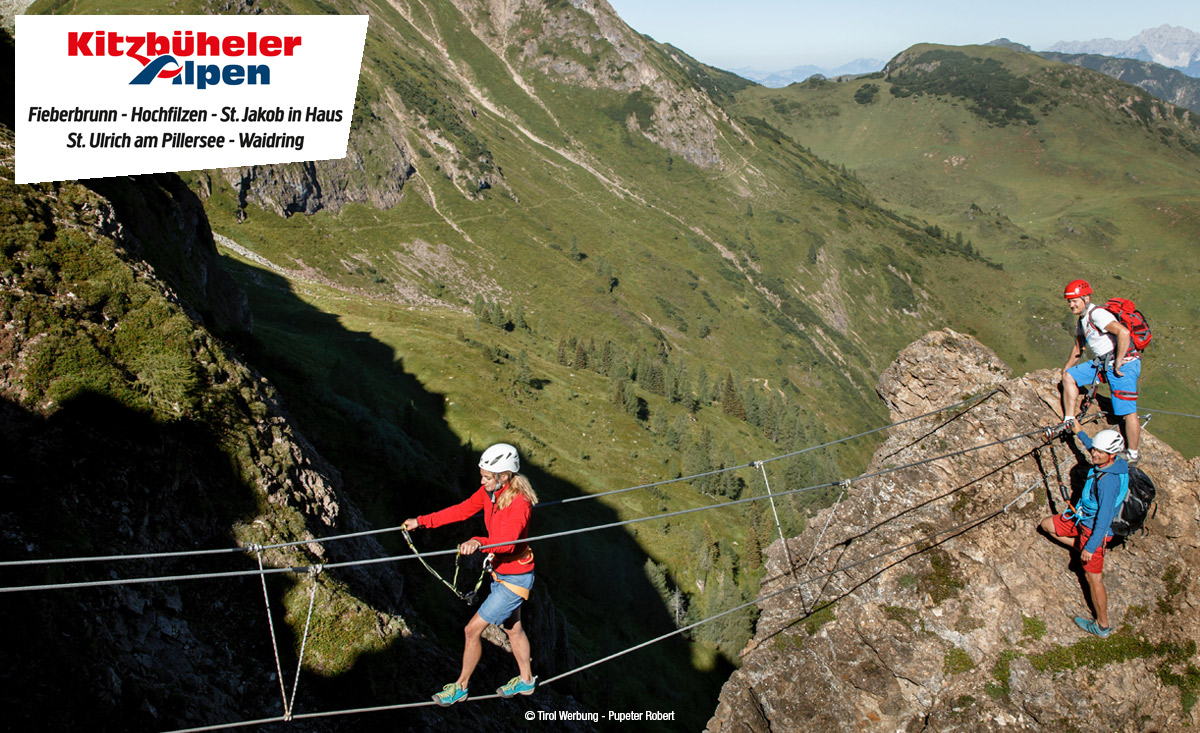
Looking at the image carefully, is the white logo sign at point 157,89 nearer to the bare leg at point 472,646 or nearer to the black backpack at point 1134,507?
the bare leg at point 472,646

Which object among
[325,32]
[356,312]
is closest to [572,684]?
[325,32]

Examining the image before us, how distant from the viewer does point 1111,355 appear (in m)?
13.2

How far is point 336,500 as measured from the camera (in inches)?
642

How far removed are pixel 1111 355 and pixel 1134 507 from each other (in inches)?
127

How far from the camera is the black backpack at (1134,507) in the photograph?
40.6 ft

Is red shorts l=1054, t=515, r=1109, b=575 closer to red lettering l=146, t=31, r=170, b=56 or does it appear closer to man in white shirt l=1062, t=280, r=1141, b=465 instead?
man in white shirt l=1062, t=280, r=1141, b=465

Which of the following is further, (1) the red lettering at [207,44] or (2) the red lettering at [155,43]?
(1) the red lettering at [207,44]

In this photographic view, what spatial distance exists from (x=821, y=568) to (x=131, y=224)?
79.1 feet

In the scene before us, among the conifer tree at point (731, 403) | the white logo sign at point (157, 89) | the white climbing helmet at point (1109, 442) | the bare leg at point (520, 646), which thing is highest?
the white logo sign at point (157, 89)

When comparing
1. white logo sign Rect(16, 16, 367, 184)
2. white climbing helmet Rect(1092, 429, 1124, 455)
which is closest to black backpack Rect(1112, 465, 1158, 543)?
white climbing helmet Rect(1092, 429, 1124, 455)

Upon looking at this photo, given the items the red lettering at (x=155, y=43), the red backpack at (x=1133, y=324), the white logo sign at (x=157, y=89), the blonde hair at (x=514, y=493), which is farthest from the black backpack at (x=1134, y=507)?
the red lettering at (x=155, y=43)

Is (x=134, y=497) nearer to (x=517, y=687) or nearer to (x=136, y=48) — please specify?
(x=517, y=687)

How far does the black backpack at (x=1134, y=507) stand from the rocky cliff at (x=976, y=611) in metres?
1.82

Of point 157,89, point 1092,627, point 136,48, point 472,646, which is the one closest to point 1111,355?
point 1092,627
